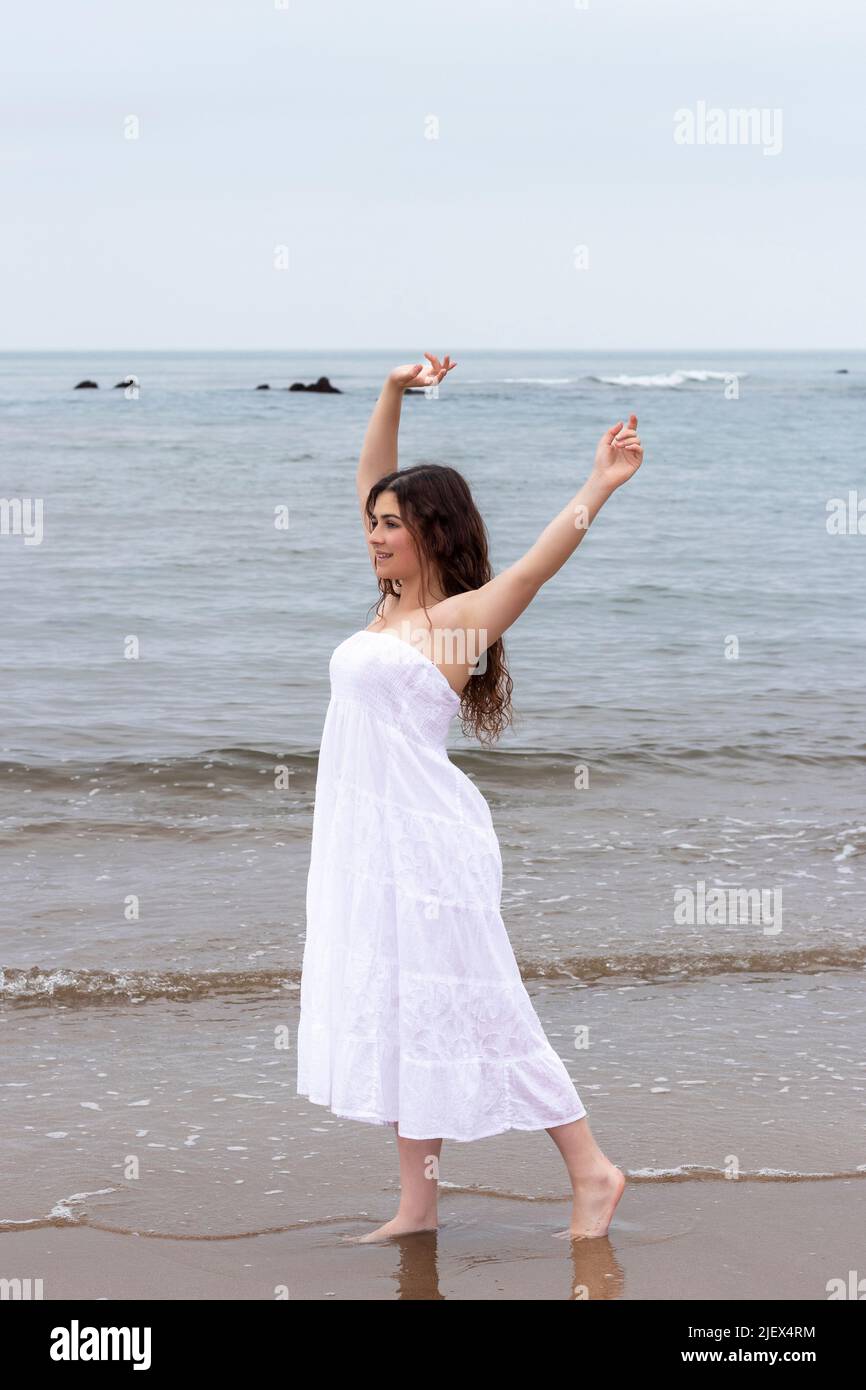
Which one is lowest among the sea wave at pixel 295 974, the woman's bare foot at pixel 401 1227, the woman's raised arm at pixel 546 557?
the sea wave at pixel 295 974

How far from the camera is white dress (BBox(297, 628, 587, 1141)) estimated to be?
143 inches

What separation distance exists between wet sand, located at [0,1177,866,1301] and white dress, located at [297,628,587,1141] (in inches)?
13.6

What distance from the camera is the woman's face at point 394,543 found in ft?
12.2

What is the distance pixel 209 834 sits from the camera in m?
8.57

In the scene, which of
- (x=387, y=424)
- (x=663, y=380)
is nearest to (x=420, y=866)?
(x=387, y=424)

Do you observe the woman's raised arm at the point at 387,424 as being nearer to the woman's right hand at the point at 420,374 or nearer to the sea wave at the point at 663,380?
the woman's right hand at the point at 420,374

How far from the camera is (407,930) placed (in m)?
3.63

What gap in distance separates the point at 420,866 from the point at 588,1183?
0.96 meters

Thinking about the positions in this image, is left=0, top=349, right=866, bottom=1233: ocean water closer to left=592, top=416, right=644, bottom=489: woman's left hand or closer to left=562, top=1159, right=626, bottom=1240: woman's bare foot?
left=562, top=1159, right=626, bottom=1240: woman's bare foot

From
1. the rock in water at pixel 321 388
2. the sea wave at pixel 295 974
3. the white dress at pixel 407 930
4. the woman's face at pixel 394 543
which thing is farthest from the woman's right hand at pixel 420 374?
the rock in water at pixel 321 388

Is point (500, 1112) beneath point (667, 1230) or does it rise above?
above

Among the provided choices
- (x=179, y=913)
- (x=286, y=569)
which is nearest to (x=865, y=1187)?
(x=179, y=913)
